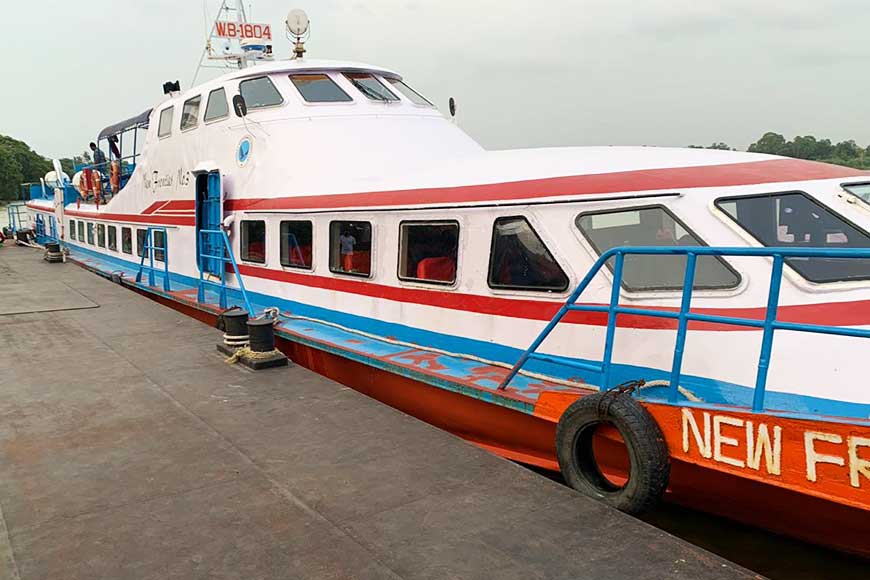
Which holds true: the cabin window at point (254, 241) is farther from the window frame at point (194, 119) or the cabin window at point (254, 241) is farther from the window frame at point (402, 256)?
the window frame at point (402, 256)

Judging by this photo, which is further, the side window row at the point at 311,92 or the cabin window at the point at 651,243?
the side window row at the point at 311,92

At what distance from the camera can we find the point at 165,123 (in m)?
10.6

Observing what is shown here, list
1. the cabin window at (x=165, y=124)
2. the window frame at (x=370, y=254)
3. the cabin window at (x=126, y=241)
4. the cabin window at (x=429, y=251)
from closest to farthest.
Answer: the cabin window at (x=429, y=251) → the window frame at (x=370, y=254) → the cabin window at (x=165, y=124) → the cabin window at (x=126, y=241)

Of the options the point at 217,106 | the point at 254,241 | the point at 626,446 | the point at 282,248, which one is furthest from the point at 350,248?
the point at 217,106

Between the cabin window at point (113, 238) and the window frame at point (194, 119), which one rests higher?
the window frame at point (194, 119)

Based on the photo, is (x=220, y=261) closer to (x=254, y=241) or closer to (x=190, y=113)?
(x=254, y=241)

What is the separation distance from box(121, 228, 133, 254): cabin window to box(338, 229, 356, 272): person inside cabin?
806 centimetres

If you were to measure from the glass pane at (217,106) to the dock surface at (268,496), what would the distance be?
4.35 meters

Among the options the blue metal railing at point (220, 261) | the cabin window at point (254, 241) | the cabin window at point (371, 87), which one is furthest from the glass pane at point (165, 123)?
the cabin window at point (371, 87)

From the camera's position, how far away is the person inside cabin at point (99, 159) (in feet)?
50.0

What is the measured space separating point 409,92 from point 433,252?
4165 mm

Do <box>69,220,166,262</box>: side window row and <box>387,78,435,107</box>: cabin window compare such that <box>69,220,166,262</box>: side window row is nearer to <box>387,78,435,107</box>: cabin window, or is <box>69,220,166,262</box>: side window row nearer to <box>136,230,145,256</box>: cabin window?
<box>136,230,145,256</box>: cabin window

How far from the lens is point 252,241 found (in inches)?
330

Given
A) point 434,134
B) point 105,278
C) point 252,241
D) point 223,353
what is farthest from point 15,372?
point 105,278
